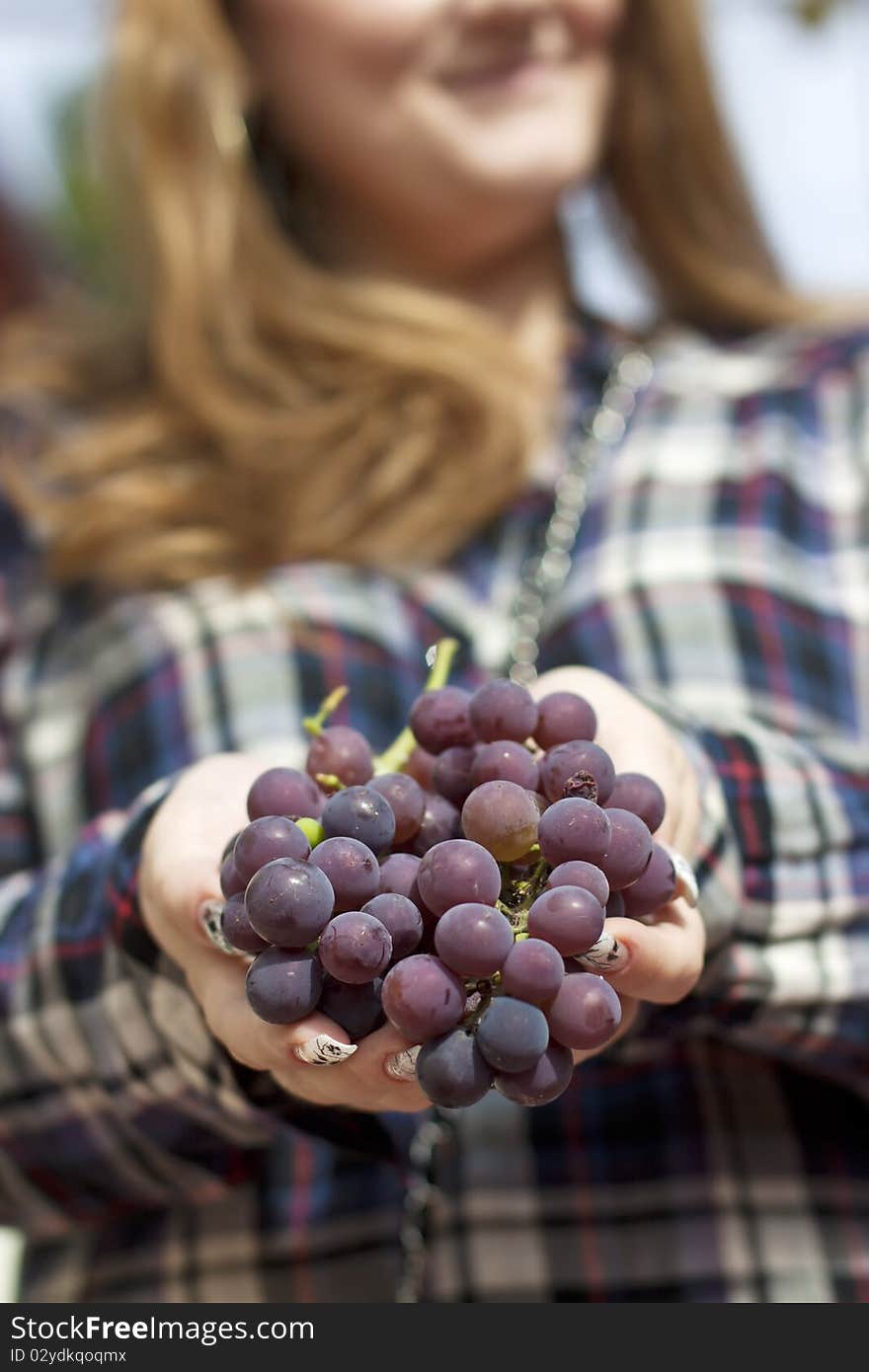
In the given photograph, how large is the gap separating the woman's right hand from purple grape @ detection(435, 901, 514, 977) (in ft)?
0.14

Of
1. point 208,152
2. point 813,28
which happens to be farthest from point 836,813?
point 813,28

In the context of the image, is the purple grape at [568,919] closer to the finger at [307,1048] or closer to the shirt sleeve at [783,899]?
the finger at [307,1048]

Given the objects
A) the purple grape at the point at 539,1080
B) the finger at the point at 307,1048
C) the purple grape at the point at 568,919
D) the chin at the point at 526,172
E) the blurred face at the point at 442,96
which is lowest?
the finger at the point at 307,1048

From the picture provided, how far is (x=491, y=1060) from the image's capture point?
1.26 feet

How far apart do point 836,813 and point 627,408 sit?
1.54 feet

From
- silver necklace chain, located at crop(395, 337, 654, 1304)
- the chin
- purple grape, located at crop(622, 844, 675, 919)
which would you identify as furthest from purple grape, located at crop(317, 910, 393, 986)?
the chin

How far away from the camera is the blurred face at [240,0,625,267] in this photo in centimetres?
94

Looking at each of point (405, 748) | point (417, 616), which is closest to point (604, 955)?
point (405, 748)

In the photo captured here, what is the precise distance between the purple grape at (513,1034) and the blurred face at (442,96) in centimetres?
77

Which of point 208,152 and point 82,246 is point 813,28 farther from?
point 82,246

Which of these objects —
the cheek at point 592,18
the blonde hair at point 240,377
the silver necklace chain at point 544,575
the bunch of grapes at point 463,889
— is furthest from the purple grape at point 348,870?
the cheek at point 592,18

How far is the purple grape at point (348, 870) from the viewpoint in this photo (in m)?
0.41

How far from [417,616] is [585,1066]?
1.13 ft

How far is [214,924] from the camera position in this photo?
18.9 inches
